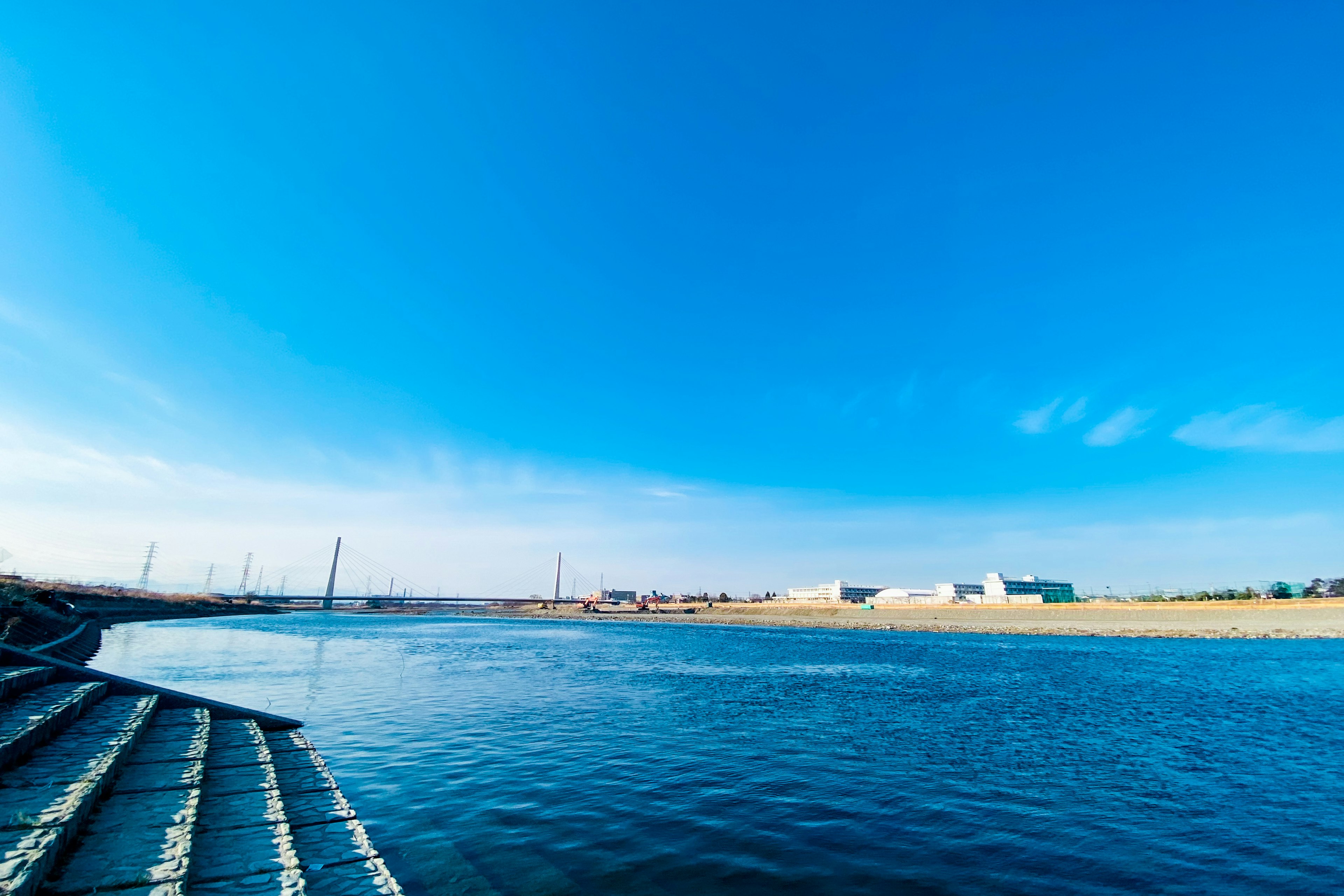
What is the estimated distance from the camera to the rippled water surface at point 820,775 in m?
9.66

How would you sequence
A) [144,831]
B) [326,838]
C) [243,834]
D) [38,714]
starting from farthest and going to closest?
[38,714] < [326,838] < [243,834] < [144,831]

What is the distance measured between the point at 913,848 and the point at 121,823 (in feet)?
41.6

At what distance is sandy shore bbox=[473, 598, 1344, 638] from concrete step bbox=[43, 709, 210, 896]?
102179mm

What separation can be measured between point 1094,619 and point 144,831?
12999 centimetres

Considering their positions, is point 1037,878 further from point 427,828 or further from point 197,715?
point 197,715

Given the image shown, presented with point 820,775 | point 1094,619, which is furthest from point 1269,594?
point 820,775

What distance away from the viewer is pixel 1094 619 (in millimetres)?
101562

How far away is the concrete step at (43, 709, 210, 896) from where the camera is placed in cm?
571

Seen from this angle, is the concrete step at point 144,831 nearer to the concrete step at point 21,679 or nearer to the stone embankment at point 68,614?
the concrete step at point 21,679

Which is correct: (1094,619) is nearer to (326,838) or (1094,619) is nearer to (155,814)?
(326,838)

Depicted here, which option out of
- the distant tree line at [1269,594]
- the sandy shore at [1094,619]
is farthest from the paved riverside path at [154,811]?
the distant tree line at [1269,594]

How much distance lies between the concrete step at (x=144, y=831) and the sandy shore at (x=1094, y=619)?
335 ft

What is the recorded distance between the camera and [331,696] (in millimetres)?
24484

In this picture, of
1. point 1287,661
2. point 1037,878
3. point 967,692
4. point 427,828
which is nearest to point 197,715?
point 427,828
